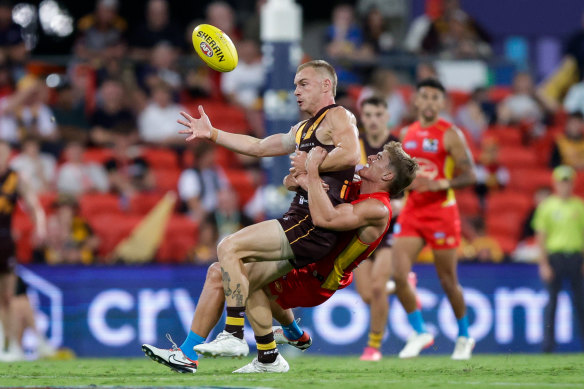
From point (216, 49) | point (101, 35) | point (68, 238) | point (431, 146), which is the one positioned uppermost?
point (101, 35)

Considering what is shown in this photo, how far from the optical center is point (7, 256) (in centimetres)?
1225

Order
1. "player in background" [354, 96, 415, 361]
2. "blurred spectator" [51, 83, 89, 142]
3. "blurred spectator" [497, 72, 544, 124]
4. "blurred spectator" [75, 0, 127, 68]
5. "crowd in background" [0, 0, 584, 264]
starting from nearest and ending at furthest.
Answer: "player in background" [354, 96, 415, 361] < "crowd in background" [0, 0, 584, 264] < "blurred spectator" [51, 83, 89, 142] < "blurred spectator" [75, 0, 127, 68] < "blurred spectator" [497, 72, 544, 124]

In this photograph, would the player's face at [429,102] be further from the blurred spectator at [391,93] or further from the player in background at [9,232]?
the blurred spectator at [391,93]

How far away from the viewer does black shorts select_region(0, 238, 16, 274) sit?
39.9ft

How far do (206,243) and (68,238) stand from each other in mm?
1788

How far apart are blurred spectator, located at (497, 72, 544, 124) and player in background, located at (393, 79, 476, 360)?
733 cm

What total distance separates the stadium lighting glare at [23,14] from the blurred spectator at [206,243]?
5.77m

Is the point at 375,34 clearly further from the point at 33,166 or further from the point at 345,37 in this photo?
the point at 33,166

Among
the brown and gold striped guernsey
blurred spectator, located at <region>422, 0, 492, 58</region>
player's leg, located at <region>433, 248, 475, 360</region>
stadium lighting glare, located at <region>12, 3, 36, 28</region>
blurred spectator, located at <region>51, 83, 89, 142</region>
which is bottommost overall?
player's leg, located at <region>433, 248, 475, 360</region>

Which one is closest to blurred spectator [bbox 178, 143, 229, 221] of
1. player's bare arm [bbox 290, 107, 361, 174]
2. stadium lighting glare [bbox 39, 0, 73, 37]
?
stadium lighting glare [bbox 39, 0, 73, 37]

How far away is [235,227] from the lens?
14141mm

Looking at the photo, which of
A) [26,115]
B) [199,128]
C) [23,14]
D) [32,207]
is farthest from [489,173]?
[199,128]

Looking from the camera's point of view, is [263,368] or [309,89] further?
[263,368]

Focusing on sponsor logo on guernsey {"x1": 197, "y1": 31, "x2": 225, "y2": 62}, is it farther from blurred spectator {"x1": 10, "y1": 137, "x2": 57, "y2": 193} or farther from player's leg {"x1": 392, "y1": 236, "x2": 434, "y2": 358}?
blurred spectator {"x1": 10, "y1": 137, "x2": 57, "y2": 193}
